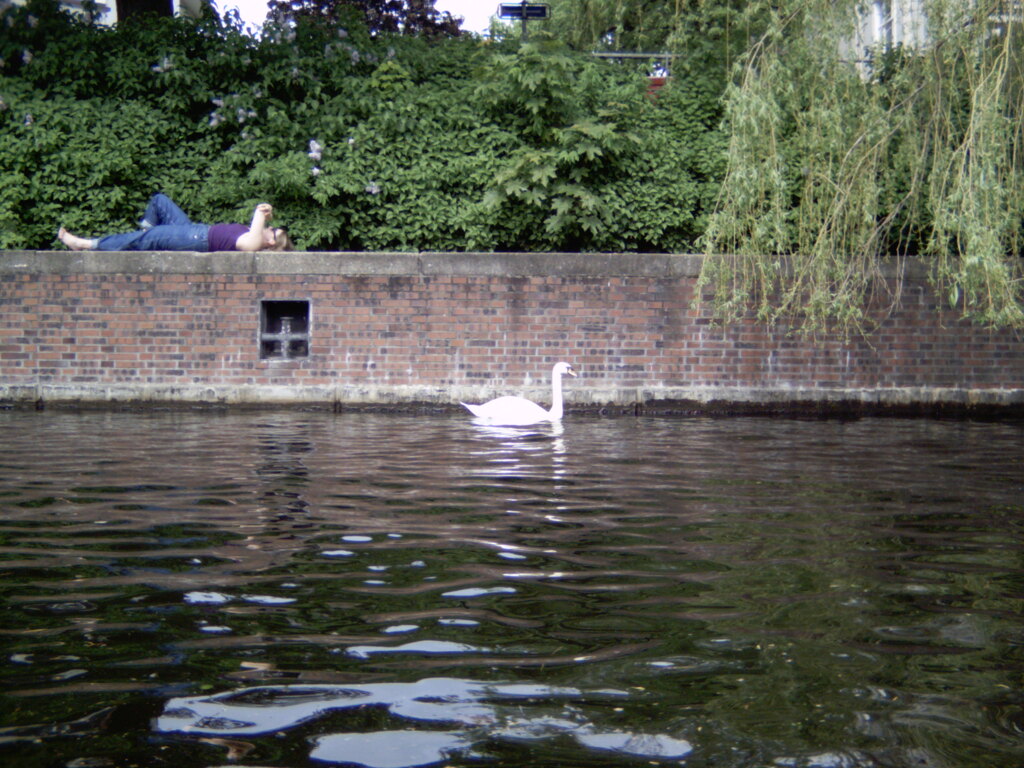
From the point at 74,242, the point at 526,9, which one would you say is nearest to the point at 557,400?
the point at 74,242

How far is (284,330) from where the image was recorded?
1290 centimetres

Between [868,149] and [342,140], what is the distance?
21.9 ft

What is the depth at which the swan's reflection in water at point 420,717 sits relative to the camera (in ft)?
8.49

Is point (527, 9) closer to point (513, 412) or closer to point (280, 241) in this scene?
point (280, 241)

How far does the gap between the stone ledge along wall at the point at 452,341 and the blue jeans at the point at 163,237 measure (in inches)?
8.9

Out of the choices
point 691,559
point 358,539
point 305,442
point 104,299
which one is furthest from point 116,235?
point 691,559

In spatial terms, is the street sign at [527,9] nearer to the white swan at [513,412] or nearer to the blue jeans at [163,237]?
the blue jeans at [163,237]

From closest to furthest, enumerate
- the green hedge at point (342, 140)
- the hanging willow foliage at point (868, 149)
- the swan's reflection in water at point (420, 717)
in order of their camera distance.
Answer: the swan's reflection in water at point (420, 717), the hanging willow foliage at point (868, 149), the green hedge at point (342, 140)

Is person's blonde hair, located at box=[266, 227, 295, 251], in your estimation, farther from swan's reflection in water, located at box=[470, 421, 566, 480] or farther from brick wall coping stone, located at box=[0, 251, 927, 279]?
swan's reflection in water, located at box=[470, 421, 566, 480]

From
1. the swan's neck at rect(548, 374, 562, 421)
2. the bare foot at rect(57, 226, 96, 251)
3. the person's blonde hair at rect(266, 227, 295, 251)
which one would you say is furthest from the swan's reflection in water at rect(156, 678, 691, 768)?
the bare foot at rect(57, 226, 96, 251)

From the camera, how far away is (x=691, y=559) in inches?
185

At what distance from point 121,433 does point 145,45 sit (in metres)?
6.78

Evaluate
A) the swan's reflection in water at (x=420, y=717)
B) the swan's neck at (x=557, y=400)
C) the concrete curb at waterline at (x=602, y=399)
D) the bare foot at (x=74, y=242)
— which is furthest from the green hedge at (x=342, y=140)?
the swan's reflection in water at (x=420, y=717)

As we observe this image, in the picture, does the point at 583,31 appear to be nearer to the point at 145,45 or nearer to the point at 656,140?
the point at 656,140
